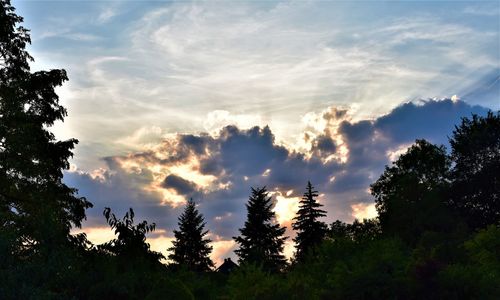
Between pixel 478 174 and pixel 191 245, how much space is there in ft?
106

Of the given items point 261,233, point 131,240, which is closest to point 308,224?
point 261,233

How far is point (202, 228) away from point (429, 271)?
181ft

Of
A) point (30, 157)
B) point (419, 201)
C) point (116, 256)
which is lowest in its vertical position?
point (116, 256)

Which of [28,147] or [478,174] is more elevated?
[478,174]

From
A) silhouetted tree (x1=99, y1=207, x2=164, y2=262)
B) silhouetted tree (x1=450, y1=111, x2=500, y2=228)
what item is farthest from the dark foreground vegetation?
silhouetted tree (x1=450, y1=111, x2=500, y2=228)

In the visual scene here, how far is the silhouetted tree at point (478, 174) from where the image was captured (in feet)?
177

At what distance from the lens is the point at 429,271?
48.5 ft

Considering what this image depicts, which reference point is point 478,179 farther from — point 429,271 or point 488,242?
point 429,271

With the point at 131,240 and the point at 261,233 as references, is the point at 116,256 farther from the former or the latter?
the point at 261,233

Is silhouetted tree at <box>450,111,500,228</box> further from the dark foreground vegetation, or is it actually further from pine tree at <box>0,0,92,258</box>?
pine tree at <box>0,0,92,258</box>

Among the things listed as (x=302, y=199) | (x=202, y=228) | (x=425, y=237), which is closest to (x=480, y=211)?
(x=302, y=199)

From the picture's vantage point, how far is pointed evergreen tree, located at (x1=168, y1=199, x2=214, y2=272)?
2569 inches

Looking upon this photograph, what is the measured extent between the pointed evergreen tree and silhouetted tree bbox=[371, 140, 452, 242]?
67.2 ft

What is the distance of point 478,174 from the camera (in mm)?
54750
